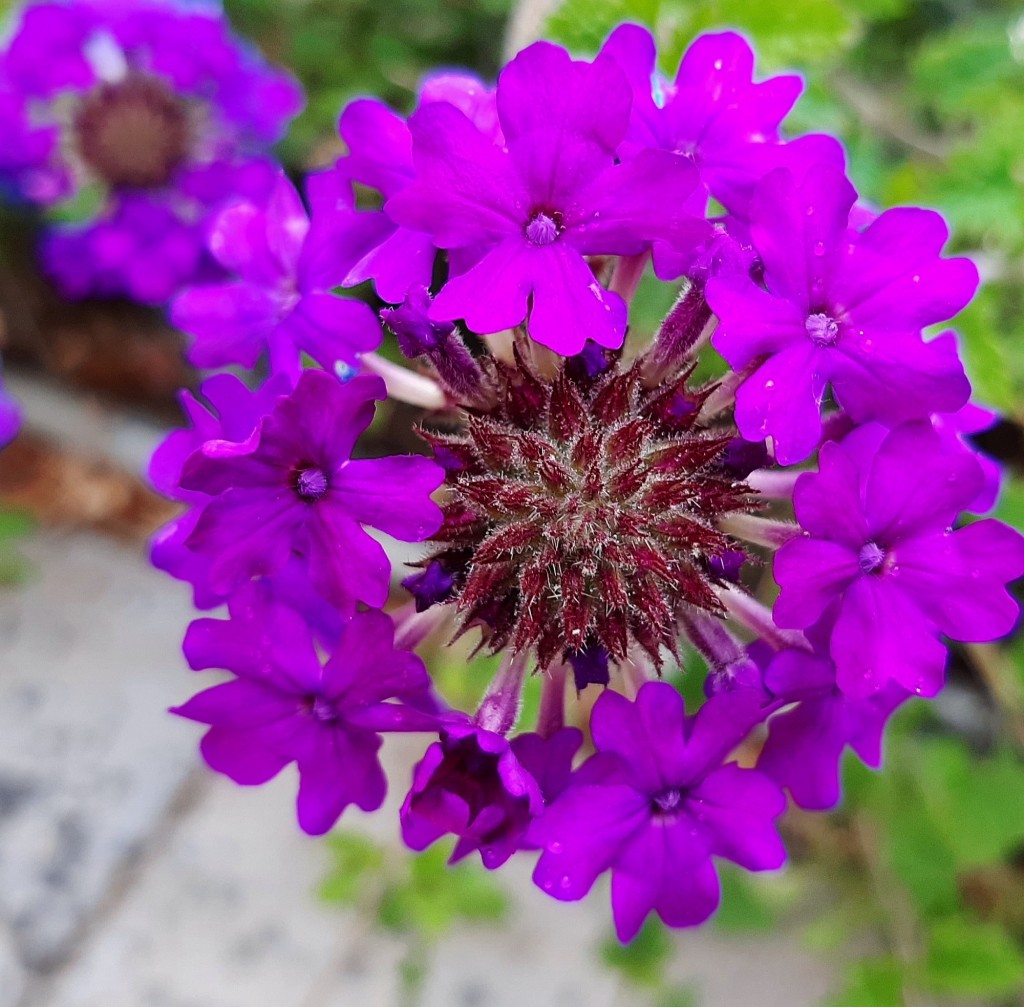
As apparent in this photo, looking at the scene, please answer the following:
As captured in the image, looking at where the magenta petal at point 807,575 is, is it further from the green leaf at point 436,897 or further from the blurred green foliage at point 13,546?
the blurred green foliage at point 13,546

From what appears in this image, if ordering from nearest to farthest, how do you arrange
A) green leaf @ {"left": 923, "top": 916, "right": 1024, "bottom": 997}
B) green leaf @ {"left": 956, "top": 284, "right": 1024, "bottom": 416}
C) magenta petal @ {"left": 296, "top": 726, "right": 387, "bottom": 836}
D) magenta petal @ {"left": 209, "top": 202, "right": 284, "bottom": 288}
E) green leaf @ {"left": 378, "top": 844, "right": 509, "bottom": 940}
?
magenta petal @ {"left": 296, "top": 726, "right": 387, "bottom": 836} < magenta petal @ {"left": 209, "top": 202, "right": 284, "bottom": 288} < green leaf @ {"left": 956, "top": 284, "right": 1024, "bottom": 416} < green leaf @ {"left": 923, "top": 916, "right": 1024, "bottom": 997} < green leaf @ {"left": 378, "top": 844, "right": 509, "bottom": 940}

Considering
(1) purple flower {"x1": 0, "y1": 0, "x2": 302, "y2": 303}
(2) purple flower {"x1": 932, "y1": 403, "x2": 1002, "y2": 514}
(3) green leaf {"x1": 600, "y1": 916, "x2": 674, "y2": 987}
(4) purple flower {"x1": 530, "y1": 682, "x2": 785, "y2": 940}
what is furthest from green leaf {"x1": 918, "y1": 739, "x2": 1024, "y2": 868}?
(1) purple flower {"x1": 0, "y1": 0, "x2": 302, "y2": 303}

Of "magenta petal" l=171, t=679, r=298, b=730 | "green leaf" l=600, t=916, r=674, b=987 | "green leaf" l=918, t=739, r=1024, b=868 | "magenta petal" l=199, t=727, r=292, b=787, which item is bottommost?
"green leaf" l=600, t=916, r=674, b=987

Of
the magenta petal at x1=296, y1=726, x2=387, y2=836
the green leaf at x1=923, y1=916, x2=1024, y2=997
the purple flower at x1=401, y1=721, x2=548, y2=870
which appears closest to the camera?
the purple flower at x1=401, y1=721, x2=548, y2=870

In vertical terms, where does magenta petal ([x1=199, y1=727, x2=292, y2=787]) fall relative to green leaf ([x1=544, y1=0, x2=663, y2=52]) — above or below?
below

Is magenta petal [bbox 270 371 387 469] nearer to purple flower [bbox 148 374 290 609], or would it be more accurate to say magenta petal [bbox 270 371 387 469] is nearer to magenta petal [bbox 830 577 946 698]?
purple flower [bbox 148 374 290 609]

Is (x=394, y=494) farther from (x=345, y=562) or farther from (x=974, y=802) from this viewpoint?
(x=974, y=802)

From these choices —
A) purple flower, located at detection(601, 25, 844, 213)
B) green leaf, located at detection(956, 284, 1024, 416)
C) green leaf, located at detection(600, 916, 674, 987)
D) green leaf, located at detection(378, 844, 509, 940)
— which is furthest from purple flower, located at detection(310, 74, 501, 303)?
green leaf, located at detection(600, 916, 674, 987)

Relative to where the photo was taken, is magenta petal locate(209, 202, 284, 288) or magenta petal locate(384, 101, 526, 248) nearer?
magenta petal locate(384, 101, 526, 248)
